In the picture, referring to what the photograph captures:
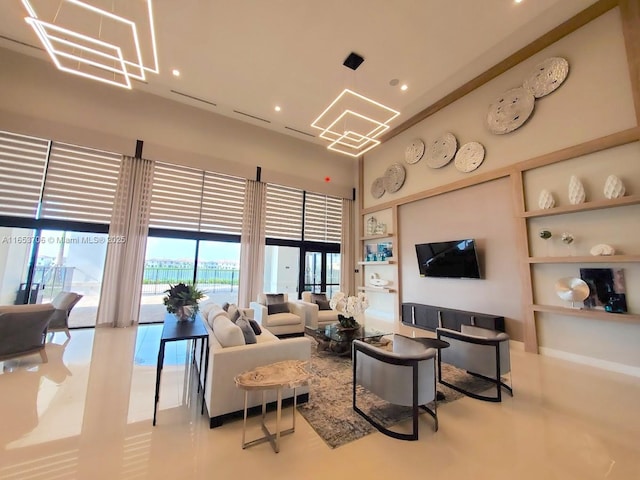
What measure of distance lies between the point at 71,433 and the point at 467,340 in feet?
13.0

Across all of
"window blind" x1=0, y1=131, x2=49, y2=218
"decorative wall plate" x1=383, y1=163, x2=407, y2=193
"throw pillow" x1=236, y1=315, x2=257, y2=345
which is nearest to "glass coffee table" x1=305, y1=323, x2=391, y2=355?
"throw pillow" x1=236, y1=315, x2=257, y2=345

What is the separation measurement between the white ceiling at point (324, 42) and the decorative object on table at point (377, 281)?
15.2 ft

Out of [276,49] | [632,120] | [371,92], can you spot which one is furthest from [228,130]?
[632,120]

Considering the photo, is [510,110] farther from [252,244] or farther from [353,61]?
[252,244]

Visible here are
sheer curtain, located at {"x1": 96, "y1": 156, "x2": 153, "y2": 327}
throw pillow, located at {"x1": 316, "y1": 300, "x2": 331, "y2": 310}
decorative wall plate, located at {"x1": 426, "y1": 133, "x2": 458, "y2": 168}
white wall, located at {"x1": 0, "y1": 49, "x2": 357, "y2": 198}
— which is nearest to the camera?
white wall, located at {"x1": 0, "y1": 49, "x2": 357, "y2": 198}

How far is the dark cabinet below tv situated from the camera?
15.7ft

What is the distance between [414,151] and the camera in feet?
22.6

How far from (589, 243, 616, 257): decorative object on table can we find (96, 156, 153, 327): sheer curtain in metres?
8.36

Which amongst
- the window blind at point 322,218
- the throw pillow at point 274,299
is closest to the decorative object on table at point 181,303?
the throw pillow at point 274,299

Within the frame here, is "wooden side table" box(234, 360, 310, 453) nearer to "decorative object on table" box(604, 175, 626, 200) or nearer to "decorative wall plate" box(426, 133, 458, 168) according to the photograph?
"decorative object on table" box(604, 175, 626, 200)

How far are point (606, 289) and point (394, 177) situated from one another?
4868mm

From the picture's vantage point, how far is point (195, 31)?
14.3ft

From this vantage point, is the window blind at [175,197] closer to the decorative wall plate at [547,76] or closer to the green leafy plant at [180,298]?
the green leafy plant at [180,298]

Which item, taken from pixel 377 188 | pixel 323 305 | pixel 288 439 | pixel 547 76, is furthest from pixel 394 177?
pixel 288 439
